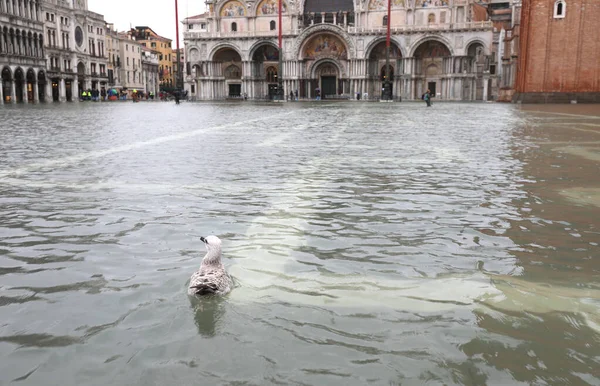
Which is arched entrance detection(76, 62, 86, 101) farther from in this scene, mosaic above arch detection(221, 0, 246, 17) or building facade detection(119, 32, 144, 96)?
mosaic above arch detection(221, 0, 246, 17)

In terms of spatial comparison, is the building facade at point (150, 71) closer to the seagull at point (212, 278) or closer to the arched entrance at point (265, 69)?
the arched entrance at point (265, 69)

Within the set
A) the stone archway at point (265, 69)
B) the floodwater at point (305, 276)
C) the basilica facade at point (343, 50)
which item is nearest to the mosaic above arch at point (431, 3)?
the basilica facade at point (343, 50)

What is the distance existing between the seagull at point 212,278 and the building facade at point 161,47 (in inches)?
4344

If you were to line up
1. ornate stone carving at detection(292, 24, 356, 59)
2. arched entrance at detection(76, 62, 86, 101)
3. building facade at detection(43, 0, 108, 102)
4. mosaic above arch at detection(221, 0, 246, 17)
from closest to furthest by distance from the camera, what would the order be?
1. ornate stone carving at detection(292, 24, 356, 59)
2. building facade at detection(43, 0, 108, 102)
3. mosaic above arch at detection(221, 0, 246, 17)
4. arched entrance at detection(76, 62, 86, 101)

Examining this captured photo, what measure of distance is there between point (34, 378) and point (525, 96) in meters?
43.7

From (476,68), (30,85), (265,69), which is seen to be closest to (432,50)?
(476,68)

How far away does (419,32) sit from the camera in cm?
6347

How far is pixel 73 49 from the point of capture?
72.8 metres

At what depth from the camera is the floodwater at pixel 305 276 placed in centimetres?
280

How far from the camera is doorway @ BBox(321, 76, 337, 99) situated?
72375 millimetres

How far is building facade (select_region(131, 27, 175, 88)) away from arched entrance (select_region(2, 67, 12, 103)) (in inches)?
2042

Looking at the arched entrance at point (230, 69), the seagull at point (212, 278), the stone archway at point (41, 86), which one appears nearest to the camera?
the seagull at point (212, 278)

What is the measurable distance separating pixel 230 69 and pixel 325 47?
45.4 feet

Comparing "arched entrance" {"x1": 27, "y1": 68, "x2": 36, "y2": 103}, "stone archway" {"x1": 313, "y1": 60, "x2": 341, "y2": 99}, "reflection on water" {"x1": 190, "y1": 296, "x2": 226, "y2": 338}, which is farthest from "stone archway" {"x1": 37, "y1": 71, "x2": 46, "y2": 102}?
"reflection on water" {"x1": 190, "y1": 296, "x2": 226, "y2": 338}
